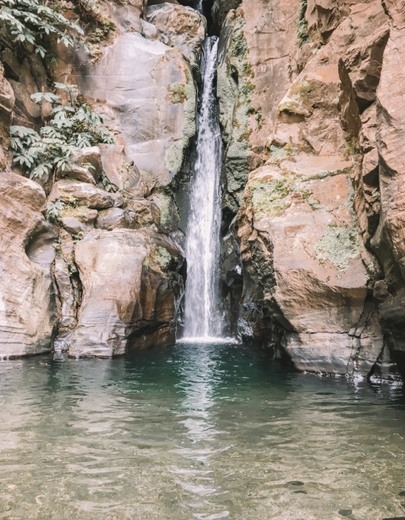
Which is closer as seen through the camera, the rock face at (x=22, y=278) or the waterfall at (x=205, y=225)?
the rock face at (x=22, y=278)

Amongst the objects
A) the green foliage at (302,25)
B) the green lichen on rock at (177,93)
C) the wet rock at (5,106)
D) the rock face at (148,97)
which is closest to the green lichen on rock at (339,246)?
the wet rock at (5,106)

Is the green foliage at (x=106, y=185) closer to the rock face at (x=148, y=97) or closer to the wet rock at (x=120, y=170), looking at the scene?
the wet rock at (x=120, y=170)

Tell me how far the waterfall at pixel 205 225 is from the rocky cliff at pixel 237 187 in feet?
2.30

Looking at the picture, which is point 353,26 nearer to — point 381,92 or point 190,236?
point 381,92

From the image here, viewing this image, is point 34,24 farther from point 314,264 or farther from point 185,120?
point 314,264

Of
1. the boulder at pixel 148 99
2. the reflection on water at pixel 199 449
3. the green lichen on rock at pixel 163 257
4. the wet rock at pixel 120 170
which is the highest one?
the boulder at pixel 148 99

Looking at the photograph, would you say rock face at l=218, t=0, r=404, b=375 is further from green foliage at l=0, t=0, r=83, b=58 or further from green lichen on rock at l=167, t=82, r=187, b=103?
green foliage at l=0, t=0, r=83, b=58

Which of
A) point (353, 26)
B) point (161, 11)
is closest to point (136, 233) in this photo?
point (353, 26)

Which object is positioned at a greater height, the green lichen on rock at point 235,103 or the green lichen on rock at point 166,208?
the green lichen on rock at point 235,103

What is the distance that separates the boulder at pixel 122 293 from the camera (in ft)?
37.7

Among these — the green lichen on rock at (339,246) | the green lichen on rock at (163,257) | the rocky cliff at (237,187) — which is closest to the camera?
the rocky cliff at (237,187)

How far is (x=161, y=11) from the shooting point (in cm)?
2052

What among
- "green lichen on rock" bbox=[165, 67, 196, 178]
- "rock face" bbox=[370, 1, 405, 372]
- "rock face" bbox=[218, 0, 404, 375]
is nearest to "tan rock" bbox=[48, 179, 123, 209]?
"green lichen on rock" bbox=[165, 67, 196, 178]

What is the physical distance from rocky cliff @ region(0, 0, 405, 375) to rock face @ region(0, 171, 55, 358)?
0.03 meters
